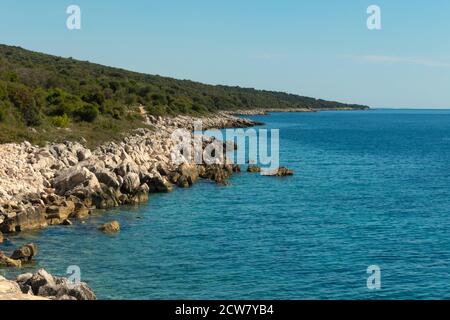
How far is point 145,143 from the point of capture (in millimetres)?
50875

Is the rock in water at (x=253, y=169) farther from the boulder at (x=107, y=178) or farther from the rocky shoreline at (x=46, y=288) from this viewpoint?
the rocky shoreline at (x=46, y=288)

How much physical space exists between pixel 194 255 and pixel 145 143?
94.1 feet

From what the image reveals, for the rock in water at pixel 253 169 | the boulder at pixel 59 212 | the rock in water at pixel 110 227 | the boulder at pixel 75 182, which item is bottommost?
the rock in water at pixel 110 227

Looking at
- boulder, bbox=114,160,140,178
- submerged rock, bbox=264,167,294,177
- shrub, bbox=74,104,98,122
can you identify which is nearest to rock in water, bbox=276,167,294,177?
submerged rock, bbox=264,167,294,177

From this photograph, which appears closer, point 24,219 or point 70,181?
point 24,219

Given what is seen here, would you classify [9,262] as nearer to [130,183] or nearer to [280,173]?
[130,183]

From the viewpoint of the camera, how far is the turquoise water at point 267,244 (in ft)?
63.9

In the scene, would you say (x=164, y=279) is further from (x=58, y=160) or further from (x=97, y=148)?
(x=97, y=148)

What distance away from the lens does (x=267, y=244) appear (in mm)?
25188

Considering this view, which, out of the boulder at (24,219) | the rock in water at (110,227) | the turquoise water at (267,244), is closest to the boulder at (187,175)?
the turquoise water at (267,244)

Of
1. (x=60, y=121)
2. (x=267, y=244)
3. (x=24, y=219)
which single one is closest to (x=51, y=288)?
(x=24, y=219)

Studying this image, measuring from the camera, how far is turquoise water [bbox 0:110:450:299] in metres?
19.5

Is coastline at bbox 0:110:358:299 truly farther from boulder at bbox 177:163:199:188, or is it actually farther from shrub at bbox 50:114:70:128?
shrub at bbox 50:114:70:128

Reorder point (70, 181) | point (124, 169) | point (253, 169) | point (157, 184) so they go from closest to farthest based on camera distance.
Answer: point (70, 181) → point (124, 169) → point (157, 184) → point (253, 169)
